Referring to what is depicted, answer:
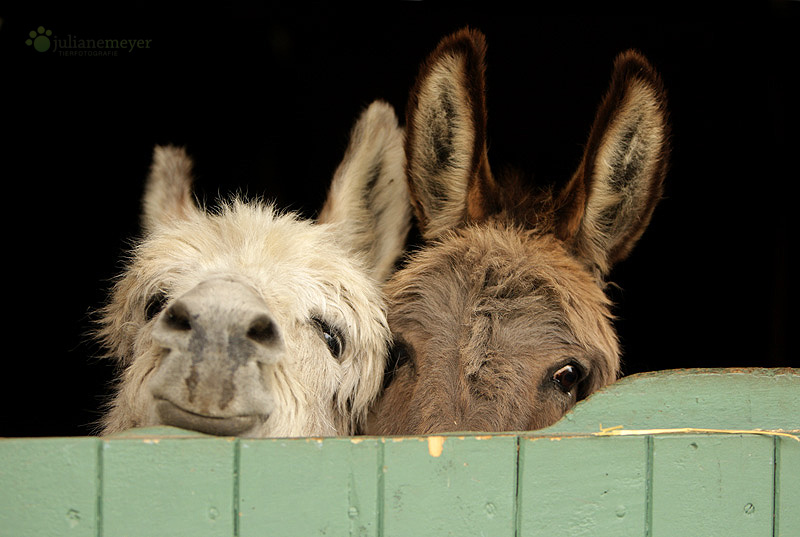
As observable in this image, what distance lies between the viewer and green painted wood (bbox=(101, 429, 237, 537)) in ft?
4.26

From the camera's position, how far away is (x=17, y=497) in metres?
1.27

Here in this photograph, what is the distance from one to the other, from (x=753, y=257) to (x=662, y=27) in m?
1.76

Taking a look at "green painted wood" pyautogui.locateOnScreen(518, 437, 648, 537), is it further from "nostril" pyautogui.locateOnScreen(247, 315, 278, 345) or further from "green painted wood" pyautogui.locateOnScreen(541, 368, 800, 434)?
"nostril" pyautogui.locateOnScreen(247, 315, 278, 345)

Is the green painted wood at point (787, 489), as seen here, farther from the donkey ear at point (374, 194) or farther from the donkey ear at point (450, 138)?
the donkey ear at point (374, 194)

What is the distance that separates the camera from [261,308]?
1695mm

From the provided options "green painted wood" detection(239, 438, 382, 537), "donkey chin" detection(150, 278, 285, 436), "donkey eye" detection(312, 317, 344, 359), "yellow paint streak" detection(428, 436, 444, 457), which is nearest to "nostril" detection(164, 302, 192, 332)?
"donkey chin" detection(150, 278, 285, 436)

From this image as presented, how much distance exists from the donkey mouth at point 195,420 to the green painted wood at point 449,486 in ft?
1.55

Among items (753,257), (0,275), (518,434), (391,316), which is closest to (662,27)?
(753,257)

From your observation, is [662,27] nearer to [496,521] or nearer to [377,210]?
[377,210]

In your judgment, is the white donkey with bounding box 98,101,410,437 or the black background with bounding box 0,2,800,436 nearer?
the white donkey with bounding box 98,101,410,437

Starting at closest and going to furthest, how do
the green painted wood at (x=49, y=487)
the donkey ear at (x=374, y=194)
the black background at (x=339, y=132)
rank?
the green painted wood at (x=49, y=487) → the donkey ear at (x=374, y=194) → the black background at (x=339, y=132)

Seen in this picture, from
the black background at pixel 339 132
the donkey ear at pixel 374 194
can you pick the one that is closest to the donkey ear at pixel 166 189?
the donkey ear at pixel 374 194

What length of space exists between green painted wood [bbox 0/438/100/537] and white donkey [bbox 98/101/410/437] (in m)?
0.32

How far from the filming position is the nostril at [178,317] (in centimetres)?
163
